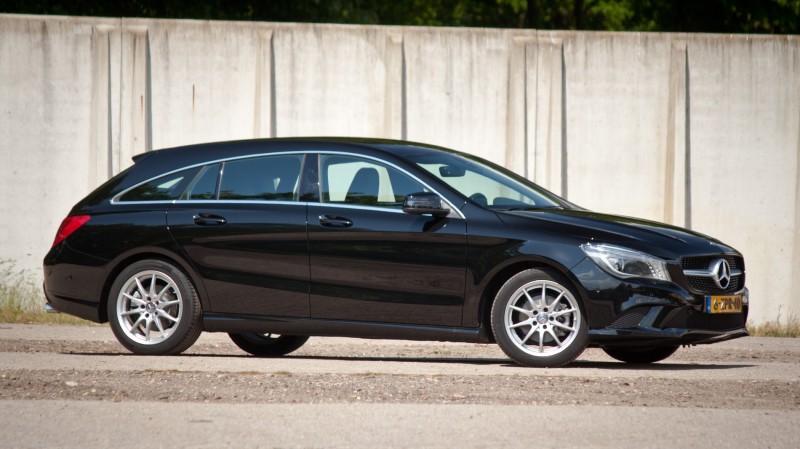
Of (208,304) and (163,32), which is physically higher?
(163,32)

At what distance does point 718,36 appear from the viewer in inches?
689

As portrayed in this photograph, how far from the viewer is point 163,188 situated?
401 inches

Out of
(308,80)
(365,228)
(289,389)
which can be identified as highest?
(308,80)

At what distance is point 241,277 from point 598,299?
2.61 m

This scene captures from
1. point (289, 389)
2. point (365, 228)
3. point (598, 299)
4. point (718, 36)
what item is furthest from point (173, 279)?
point (718, 36)

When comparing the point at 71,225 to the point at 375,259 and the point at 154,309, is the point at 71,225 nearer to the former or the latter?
the point at 154,309

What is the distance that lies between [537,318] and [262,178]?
235 centimetres

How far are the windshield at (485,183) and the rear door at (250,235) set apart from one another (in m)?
0.96

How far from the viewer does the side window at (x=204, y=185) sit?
10.0 m

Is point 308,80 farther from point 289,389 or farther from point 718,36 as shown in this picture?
point 289,389

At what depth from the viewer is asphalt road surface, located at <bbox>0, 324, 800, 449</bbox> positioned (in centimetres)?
604

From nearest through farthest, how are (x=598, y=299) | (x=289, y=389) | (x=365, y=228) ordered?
(x=289, y=389) → (x=598, y=299) → (x=365, y=228)

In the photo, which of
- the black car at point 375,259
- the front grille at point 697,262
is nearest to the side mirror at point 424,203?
the black car at point 375,259

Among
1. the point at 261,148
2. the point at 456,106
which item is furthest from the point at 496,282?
the point at 456,106
